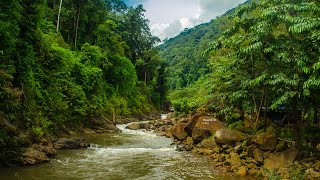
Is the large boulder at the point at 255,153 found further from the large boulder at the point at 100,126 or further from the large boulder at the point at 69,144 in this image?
the large boulder at the point at 100,126

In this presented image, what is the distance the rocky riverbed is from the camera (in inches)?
474

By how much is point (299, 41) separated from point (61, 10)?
98.9 feet

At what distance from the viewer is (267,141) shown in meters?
14.3

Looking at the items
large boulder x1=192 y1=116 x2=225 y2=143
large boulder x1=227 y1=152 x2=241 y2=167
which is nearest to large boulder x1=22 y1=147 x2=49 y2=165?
large boulder x1=227 y1=152 x2=241 y2=167

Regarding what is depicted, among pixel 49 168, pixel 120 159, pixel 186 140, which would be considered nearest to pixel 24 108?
pixel 49 168

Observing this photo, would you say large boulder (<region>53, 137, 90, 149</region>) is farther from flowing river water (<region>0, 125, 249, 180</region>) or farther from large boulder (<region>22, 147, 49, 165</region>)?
large boulder (<region>22, 147, 49, 165</region>)

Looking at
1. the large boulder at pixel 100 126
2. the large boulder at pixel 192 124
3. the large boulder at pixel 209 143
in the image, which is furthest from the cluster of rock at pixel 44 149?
the large boulder at pixel 100 126

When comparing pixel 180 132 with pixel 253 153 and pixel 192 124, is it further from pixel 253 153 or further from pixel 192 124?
pixel 253 153

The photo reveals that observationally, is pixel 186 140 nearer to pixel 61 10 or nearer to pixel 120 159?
pixel 120 159

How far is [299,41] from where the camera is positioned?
12.0 meters

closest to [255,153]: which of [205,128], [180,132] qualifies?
[205,128]

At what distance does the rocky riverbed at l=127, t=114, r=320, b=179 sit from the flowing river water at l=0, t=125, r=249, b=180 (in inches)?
36.3

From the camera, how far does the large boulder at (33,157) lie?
14.0 metres

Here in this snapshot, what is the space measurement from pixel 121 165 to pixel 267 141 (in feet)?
22.5
